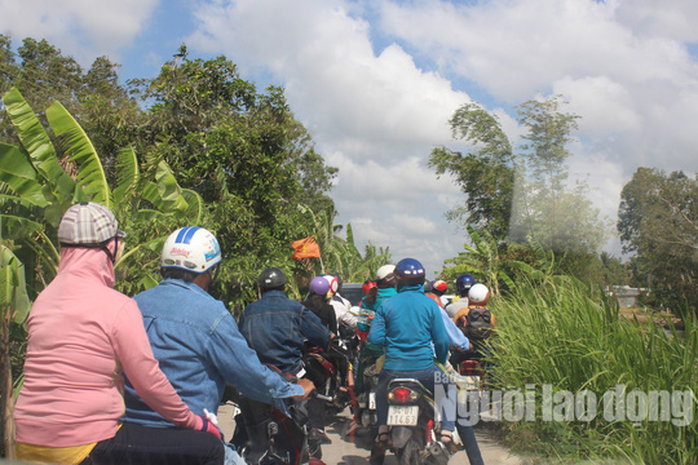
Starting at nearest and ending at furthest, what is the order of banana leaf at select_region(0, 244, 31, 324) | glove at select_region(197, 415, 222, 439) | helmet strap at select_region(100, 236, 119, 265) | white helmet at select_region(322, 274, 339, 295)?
helmet strap at select_region(100, 236, 119, 265)
glove at select_region(197, 415, 222, 439)
banana leaf at select_region(0, 244, 31, 324)
white helmet at select_region(322, 274, 339, 295)

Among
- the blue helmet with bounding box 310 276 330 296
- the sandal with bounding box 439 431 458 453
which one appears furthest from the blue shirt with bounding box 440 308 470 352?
the blue helmet with bounding box 310 276 330 296

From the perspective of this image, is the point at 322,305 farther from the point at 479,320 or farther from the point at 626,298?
the point at 626,298

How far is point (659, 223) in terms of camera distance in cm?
1953

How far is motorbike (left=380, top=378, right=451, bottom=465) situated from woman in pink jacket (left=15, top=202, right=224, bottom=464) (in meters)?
2.45

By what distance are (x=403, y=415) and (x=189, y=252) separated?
100.0 inches

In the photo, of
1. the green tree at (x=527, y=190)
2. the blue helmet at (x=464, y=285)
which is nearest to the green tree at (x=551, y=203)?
the green tree at (x=527, y=190)

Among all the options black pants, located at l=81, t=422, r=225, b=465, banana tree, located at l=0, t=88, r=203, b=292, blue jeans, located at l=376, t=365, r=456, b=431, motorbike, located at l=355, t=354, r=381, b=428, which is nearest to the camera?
black pants, located at l=81, t=422, r=225, b=465

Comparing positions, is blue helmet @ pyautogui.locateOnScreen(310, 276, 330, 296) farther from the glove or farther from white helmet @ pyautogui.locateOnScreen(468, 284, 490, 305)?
the glove

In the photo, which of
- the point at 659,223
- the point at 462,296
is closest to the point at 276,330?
the point at 462,296

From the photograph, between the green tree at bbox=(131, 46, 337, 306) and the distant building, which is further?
the green tree at bbox=(131, 46, 337, 306)

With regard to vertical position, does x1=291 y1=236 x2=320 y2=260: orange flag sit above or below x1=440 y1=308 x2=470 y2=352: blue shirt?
above

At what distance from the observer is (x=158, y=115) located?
1335 centimetres

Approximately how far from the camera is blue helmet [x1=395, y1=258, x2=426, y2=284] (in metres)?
5.38

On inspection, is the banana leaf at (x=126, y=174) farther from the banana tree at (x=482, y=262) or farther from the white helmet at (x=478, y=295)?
the banana tree at (x=482, y=262)
